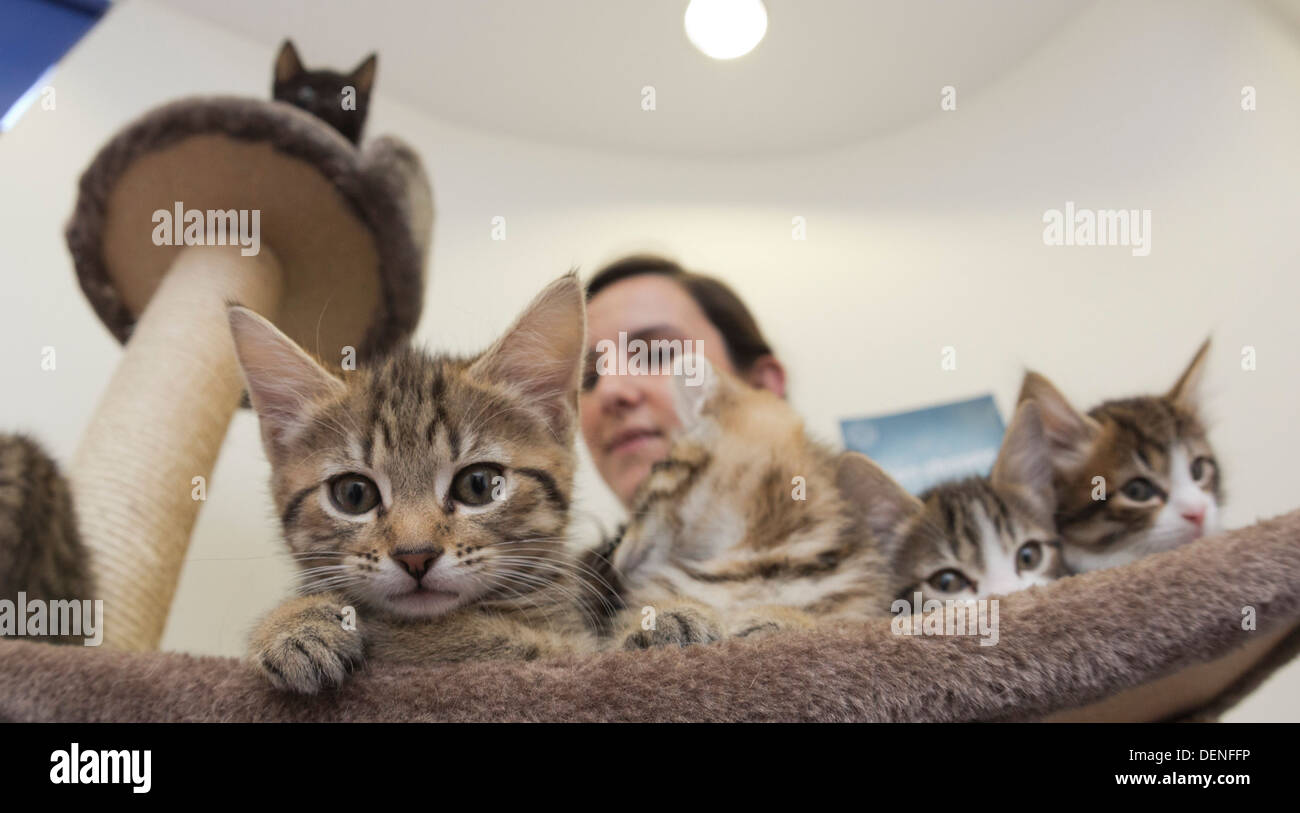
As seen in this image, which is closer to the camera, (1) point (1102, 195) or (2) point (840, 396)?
(1) point (1102, 195)

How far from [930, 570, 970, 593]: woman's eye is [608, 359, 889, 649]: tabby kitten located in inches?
2.4

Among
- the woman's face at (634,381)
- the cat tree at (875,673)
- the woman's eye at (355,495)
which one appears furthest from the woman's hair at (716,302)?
the cat tree at (875,673)

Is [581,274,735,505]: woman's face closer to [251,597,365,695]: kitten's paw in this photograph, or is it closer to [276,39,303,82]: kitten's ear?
[251,597,365,695]: kitten's paw

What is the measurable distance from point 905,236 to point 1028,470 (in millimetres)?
1208

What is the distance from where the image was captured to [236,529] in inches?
65.0

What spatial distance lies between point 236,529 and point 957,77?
1.87 meters

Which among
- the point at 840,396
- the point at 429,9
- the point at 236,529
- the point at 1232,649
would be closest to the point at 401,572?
the point at 1232,649

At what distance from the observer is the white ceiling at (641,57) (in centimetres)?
185

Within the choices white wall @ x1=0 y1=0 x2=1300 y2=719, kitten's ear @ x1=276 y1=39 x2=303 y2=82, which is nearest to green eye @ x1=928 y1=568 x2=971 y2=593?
white wall @ x1=0 y1=0 x2=1300 y2=719

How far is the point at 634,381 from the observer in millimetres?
1275

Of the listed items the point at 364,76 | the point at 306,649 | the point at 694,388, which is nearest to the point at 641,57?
the point at 364,76

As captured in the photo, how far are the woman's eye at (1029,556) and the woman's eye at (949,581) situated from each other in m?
0.06

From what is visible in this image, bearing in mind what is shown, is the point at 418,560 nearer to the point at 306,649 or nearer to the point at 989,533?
the point at 306,649
